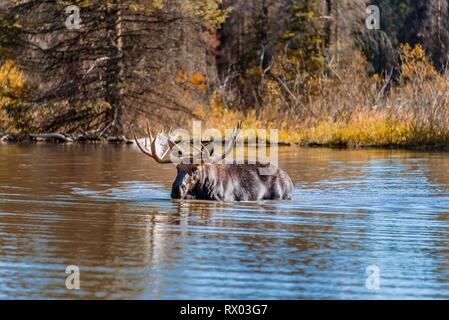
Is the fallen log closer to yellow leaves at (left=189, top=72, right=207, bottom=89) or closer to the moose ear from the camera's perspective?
yellow leaves at (left=189, top=72, right=207, bottom=89)

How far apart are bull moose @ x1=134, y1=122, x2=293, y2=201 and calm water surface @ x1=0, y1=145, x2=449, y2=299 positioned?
1.19 ft

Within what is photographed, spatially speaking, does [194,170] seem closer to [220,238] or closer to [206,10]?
[220,238]

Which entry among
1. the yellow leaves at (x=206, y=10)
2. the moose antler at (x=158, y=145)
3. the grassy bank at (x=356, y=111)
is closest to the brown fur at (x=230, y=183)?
the moose antler at (x=158, y=145)

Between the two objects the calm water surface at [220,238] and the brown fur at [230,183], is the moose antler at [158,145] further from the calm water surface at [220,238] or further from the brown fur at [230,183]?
the calm water surface at [220,238]

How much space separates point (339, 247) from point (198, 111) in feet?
87.0

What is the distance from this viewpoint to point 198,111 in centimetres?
3844

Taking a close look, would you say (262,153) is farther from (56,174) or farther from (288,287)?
(288,287)

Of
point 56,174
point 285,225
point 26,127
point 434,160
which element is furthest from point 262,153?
point 285,225

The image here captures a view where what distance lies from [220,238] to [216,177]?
4.33 metres

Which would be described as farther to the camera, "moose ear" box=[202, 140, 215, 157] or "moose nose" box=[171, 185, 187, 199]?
"moose ear" box=[202, 140, 215, 157]

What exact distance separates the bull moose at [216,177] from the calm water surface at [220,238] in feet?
1.19

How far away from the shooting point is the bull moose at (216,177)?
16812 millimetres

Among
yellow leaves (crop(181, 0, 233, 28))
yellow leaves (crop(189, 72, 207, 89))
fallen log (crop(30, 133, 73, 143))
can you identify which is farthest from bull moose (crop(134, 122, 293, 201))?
yellow leaves (crop(189, 72, 207, 89))

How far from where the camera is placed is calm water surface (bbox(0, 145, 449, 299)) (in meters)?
9.81
